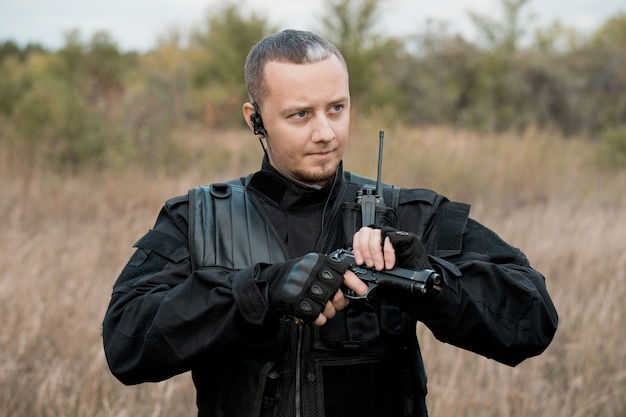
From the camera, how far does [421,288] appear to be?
66.7 inches

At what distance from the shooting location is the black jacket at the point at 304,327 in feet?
5.98

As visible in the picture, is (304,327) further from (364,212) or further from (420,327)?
(420,327)

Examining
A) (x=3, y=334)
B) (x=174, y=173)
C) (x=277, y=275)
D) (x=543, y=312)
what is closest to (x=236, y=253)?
(x=277, y=275)

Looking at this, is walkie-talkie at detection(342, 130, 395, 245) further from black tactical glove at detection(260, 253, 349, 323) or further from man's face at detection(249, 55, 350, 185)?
black tactical glove at detection(260, 253, 349, 323)

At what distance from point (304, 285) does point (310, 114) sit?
0.63m

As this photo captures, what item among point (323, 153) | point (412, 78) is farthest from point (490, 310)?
point (412, 78)

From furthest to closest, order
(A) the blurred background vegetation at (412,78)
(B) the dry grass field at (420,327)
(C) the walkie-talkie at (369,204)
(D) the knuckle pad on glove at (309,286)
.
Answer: (A) the blurred background vegetation at (412,78), (B) the dry grass field at (420,327), (C) the walkie-talkie at (369,204), (D) the knuckle pad on glove at (309,286)

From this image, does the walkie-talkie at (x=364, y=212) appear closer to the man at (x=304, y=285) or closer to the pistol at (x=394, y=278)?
the man at (x=304, y=285)

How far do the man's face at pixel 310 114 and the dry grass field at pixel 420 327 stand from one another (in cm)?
177

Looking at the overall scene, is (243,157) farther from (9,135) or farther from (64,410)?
(64,410)

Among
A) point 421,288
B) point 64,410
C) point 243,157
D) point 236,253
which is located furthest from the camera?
point 243,157

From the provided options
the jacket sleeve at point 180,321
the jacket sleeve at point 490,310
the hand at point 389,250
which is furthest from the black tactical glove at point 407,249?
the jacket sleeve at point 180,321

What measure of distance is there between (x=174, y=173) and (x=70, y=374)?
20.3ft

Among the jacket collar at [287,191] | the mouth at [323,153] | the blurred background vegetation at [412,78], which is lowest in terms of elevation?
the jacket collar at [287,191]
